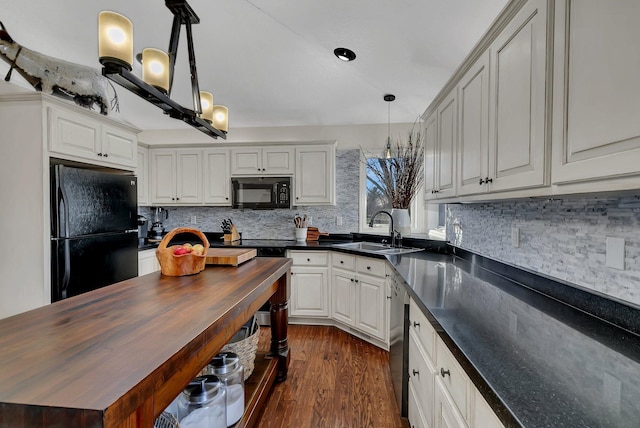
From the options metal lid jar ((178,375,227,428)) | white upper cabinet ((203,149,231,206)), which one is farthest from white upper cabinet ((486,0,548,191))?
white upper cabinet ((203,149,231,206))

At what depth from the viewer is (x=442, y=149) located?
215cm

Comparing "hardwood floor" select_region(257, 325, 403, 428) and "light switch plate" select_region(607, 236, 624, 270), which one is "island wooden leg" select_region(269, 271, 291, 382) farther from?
"light switch plate" select_region(607, 236, 624, 270)

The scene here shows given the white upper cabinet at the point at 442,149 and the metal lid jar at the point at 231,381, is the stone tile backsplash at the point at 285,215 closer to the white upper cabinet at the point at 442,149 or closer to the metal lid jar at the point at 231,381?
the white upper cabinet at the point at 442,149

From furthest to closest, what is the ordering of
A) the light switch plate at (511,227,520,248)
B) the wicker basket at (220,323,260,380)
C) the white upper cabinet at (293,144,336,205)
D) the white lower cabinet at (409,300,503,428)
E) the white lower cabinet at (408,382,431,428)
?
1. the white upper cabinet at (293,144,336,205)
2. the wicker basket at (220,323,260,380)
3. the light switch plate at (511,227,520,248)
4. the white lower cabinet at (408,382,431,428)
5. the white lower cabinet at (409,300,503,428)

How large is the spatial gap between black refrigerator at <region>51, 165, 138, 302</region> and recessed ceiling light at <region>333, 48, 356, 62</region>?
7.33 ft

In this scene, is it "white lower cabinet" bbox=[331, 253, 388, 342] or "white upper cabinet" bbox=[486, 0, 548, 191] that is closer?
"white upper cabinet" bbox=[486, 0, 548, 191]

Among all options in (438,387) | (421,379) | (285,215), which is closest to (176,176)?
(285,215)

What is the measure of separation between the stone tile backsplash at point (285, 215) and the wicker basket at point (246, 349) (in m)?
2.10

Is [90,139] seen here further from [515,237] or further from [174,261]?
[515,237]

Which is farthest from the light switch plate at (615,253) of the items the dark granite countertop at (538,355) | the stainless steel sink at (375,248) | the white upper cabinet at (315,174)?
the white upper cabinet at (315,174)

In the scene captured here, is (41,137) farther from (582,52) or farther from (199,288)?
(582,52)

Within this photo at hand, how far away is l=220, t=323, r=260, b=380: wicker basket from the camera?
174 cm

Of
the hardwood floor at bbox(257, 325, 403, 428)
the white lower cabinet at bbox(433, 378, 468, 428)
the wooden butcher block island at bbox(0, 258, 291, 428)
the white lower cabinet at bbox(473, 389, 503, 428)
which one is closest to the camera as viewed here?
the wooden butcher block island at bbox(0, 258, 291, 428)

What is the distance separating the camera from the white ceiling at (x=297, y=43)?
2016mm
